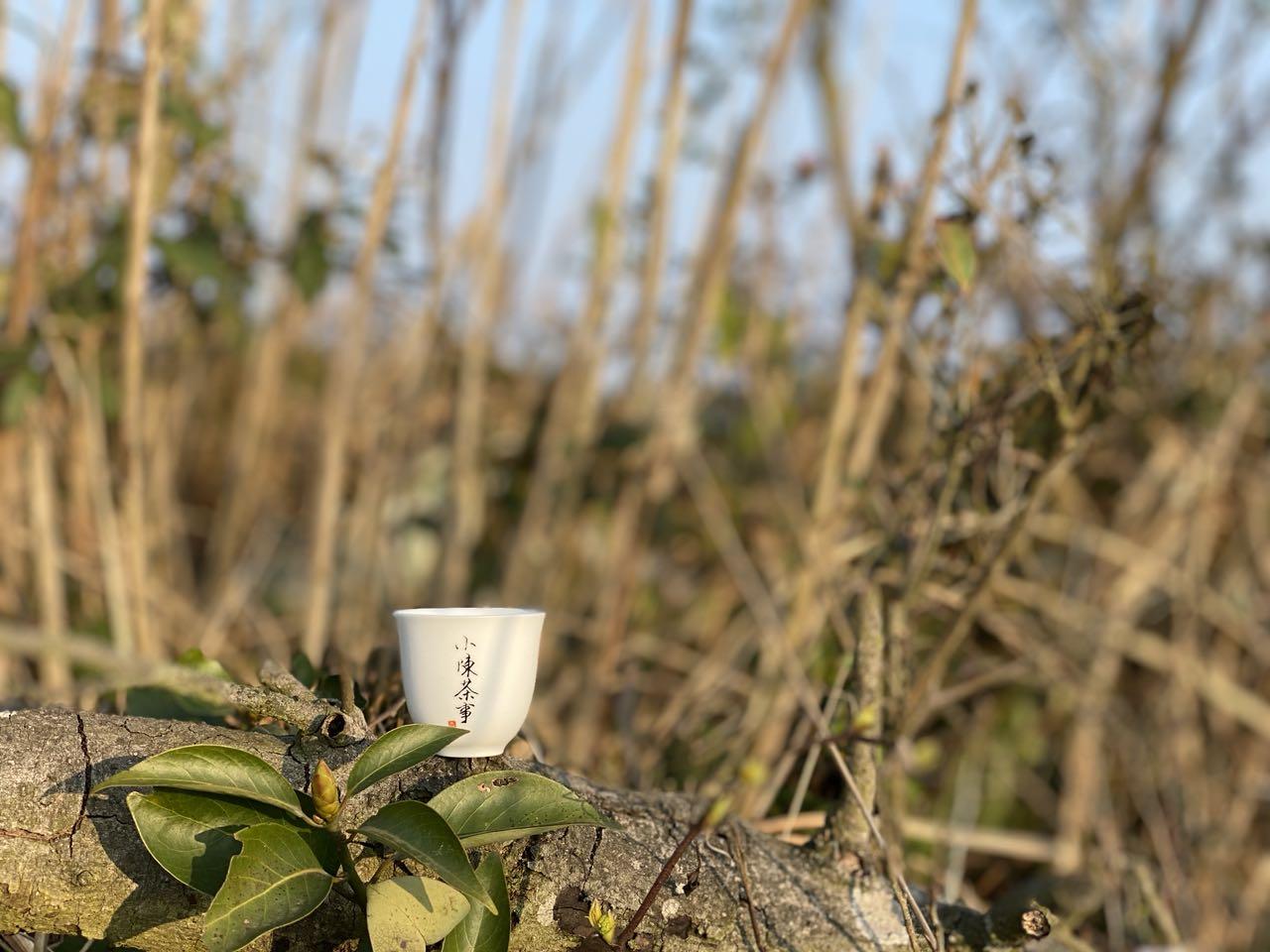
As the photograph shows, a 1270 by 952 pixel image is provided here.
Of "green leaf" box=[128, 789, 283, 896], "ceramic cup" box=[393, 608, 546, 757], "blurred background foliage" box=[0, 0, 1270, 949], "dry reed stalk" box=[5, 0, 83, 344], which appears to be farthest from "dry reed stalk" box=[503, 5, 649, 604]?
"green leaf" box=[128, 789, 283, 896]

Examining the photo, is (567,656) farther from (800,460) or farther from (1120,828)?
(1120,828)

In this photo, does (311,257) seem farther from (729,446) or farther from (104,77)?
(729,446)

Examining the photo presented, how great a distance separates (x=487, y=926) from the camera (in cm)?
62

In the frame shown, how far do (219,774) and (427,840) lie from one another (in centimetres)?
11

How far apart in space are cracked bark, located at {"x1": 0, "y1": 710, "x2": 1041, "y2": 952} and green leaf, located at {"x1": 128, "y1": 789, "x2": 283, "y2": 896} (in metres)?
0.04

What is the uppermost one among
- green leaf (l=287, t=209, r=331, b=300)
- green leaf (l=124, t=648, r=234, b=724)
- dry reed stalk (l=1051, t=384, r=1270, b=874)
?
green leaf (l=287, t=209, r=331, b=300)

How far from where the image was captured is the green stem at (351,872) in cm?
62

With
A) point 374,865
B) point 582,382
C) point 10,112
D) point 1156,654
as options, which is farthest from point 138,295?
point 1156,654

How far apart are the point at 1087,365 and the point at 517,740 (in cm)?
56

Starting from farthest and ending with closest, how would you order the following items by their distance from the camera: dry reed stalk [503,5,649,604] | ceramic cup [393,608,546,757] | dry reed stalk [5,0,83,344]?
dry reed stalk [503,5,649,604], dry reed stalk [5,0,83,344], ceramic cup [393,608,546,757]

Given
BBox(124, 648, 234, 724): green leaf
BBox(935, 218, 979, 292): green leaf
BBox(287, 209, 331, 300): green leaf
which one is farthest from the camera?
BBox(287, 209, 331, 300): green leaf

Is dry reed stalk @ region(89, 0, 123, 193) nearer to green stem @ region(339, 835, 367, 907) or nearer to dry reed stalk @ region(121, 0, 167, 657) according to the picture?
dry reed stalk @ region(121, 0, 167, 657)

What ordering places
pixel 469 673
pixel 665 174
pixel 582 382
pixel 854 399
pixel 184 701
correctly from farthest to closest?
pixel 582 382
pixel 665 174
pixel 854 399
pixel 184 701
pixel 469 673

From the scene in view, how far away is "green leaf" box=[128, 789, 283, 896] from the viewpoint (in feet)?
1.96
